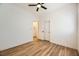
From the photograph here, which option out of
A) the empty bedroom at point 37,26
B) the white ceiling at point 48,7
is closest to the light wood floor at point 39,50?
the empty bedroom at point 37,26

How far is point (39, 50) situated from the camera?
5.66ft

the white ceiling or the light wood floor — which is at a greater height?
the white ceiling

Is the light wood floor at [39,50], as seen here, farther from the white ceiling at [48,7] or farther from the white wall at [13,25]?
the white ceiling at [48,7]

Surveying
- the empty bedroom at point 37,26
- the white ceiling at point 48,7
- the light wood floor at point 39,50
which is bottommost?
the light wood floor at point 39,50

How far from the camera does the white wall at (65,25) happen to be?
5.53 feet

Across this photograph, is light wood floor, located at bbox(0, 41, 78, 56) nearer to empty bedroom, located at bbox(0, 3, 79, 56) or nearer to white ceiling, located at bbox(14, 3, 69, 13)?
empty bedroom, located at bbox(0, 3, 79, 56)

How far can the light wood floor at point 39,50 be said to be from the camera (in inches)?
65.6

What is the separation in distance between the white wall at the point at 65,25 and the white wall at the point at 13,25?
45 cm

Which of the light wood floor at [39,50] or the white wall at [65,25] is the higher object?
the white wall at [65,25]

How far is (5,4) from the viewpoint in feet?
5.58

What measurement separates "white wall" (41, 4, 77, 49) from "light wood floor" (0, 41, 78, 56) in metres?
0.10

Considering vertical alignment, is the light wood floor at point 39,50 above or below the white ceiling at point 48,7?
below

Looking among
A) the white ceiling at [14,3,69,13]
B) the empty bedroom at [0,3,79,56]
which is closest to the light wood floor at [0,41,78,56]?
the empty bedroom at [0,3,79,56]

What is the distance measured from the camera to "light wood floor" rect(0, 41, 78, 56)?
5.47ft
